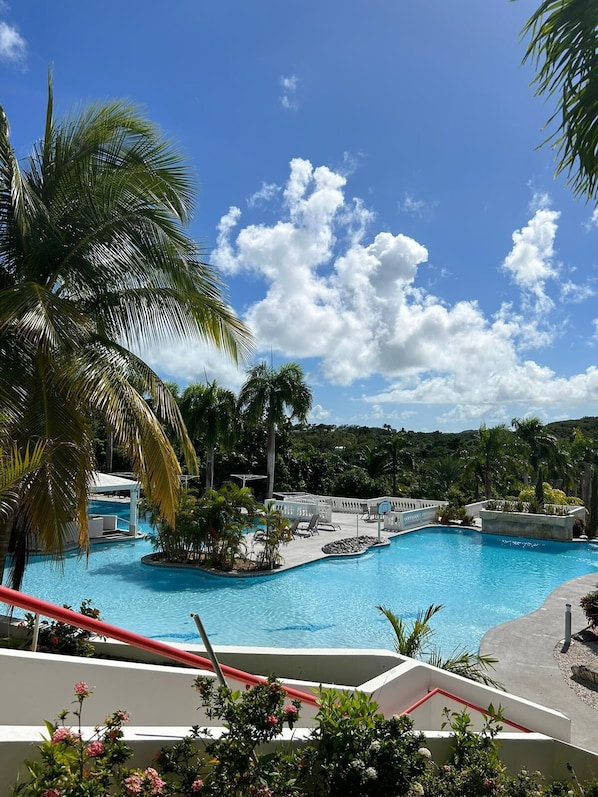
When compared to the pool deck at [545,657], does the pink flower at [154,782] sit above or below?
above

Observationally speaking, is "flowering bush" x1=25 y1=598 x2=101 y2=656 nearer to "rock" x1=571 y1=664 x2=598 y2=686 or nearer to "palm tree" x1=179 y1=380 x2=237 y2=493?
"rock" x1=571 y1=664 x2=598 y2=686

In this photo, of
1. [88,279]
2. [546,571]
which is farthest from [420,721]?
[546,571]

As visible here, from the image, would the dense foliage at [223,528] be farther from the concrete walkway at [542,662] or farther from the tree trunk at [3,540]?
the tree trunk at [3,540]

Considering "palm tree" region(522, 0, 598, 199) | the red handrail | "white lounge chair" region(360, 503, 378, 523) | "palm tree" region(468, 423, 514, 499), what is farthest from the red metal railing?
"palm tree" region(468, 423, 514, 499)

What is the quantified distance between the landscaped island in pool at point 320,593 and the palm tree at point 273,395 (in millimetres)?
9224

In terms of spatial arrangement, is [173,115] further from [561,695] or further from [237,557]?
[237,557]

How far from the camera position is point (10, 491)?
194 inches

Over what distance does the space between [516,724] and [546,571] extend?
12424mm

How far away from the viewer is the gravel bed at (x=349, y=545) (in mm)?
16414

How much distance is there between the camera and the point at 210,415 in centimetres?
2525

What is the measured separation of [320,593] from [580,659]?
6.25 meters

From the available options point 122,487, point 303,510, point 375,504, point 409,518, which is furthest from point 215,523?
point 375,504

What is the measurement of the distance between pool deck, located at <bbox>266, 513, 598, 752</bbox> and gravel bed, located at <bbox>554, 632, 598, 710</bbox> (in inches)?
3.2

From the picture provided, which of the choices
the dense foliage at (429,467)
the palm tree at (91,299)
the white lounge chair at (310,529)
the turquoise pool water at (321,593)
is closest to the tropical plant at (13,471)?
the palm tree at (91,299)
